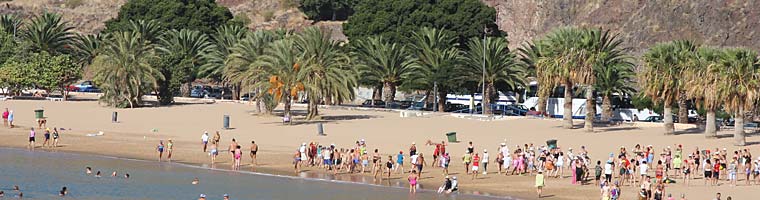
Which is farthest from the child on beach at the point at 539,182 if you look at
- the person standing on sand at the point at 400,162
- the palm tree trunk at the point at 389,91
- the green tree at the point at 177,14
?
the green tree at the point at 177,14

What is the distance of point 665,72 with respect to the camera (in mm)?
52188

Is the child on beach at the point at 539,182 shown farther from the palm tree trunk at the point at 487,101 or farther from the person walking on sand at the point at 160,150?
the palm tree trunk at the point at 487,101

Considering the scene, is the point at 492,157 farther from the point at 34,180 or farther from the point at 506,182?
the point at 34,180

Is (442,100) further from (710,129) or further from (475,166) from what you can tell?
(475,166)

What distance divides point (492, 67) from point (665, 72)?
1973cm

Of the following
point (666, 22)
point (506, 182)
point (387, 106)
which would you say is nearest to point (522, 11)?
point (666, 22)

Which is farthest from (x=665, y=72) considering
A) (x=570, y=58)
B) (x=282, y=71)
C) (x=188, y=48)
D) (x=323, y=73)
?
(x=188, y=48)

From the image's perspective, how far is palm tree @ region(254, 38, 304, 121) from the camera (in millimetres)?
60000

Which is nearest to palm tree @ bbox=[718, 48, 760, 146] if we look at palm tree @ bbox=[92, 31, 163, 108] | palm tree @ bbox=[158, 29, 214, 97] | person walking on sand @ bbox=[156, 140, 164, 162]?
person walking on sand @ bbox=[156, 140, 164, 162]

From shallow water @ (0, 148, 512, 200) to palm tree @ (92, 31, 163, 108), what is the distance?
22.5 m

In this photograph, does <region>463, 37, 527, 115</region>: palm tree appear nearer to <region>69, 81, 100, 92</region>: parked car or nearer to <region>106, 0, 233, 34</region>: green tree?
<region>69, 81, 100, 92</region>: parked car

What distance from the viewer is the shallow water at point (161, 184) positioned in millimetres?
36531

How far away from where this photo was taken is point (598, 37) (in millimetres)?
55781

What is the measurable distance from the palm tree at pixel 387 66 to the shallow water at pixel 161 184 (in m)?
32.6
